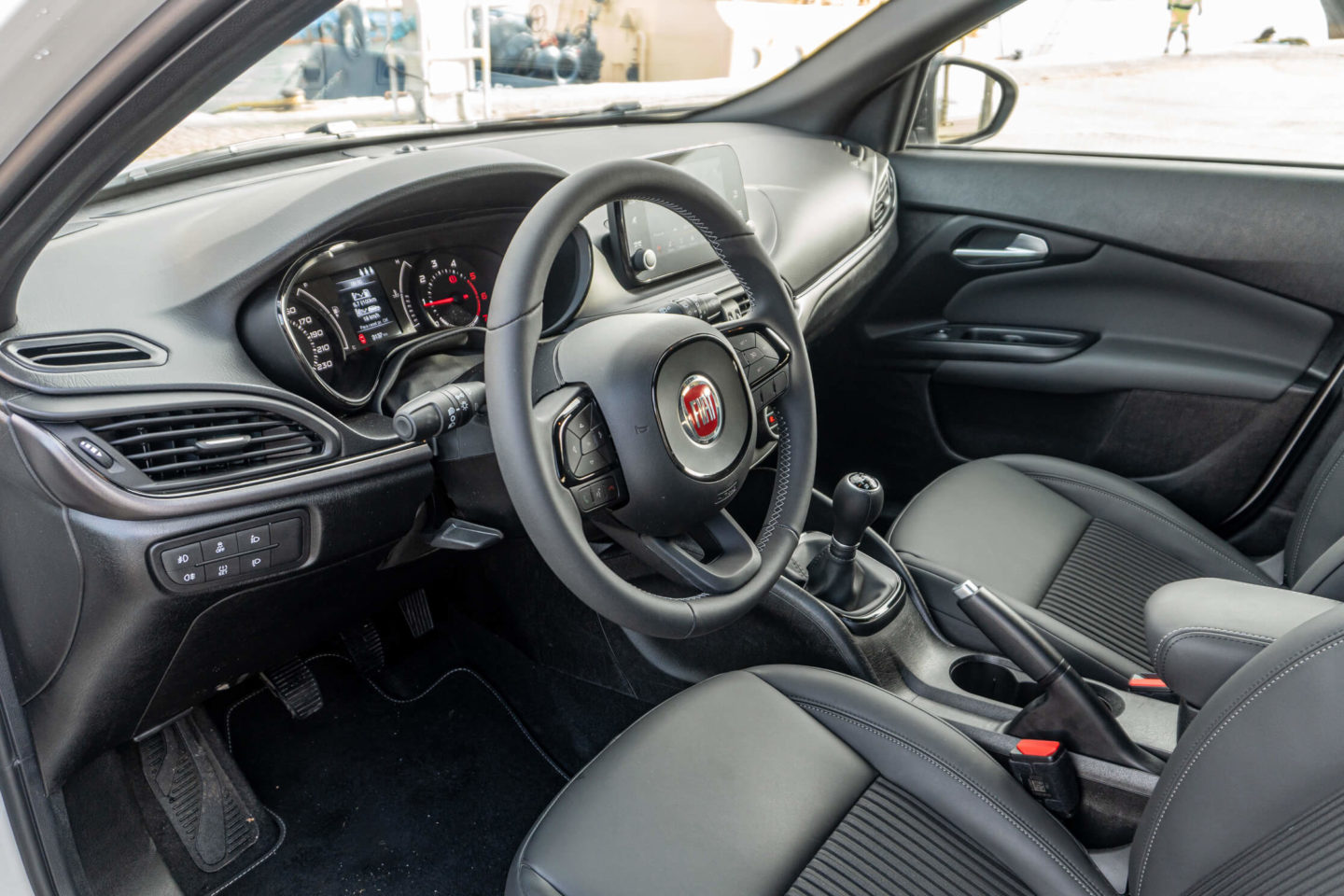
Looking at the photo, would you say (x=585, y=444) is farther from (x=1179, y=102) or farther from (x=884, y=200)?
(x=1179, y=102)

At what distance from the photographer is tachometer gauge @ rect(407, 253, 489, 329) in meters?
1.38

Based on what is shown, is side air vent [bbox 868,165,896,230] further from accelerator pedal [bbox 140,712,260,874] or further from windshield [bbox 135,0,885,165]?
accelerator pedal [bbox 140,712,260,874]

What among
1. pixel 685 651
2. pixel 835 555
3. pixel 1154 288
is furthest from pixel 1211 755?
pixel 1154 288

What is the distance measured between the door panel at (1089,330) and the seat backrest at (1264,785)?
1343mm

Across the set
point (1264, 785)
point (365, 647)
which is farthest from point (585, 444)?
point (365, 647)

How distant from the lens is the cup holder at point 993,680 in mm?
1475

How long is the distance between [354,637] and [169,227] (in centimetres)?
94

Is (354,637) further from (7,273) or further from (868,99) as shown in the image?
(868,99)

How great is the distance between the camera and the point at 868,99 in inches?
93.7

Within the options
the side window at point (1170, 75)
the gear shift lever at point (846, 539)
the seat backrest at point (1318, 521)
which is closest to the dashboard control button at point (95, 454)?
the gear shift lever at point (846, 539)

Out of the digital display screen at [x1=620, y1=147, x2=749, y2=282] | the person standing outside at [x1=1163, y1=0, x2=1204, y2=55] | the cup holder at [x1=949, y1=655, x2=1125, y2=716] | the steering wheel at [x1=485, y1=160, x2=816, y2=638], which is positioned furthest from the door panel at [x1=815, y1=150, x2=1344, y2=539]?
the steering wheel at [x1=485, y1=160, x2=816, y2=638]

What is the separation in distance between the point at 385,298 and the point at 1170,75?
1716mm

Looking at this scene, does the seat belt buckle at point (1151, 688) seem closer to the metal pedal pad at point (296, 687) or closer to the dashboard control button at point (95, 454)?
the dashboard control button at point (95, 454)

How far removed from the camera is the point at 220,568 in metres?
1.10
